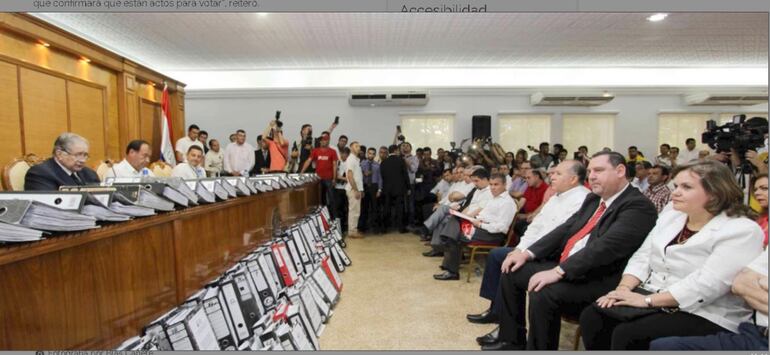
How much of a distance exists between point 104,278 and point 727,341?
1.98 meters

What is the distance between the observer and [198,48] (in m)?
5.54

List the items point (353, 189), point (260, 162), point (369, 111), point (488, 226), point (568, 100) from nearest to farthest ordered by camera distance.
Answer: point (488, 226), point (353, 189), point (260, 162), point (568, 100), point (369, 111)

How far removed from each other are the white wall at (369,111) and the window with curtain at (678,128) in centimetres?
9

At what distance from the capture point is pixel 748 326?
1.19m

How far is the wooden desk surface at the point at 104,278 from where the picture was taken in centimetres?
88

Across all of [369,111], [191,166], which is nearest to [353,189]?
[191,166]

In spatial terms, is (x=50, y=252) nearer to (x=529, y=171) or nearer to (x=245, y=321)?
(x=245, y=321)

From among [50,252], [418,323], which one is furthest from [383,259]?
[50,252]

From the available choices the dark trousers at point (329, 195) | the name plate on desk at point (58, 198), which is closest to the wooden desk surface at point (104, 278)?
the name plate on desk at point (58, 198)

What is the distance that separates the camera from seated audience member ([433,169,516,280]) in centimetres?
304

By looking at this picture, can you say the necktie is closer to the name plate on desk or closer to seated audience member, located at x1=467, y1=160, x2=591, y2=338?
the name plate on desk

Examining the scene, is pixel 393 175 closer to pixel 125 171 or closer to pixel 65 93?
pixel 125 171

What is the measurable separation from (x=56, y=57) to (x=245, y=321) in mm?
4513

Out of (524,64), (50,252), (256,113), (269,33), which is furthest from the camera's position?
(256,113)
